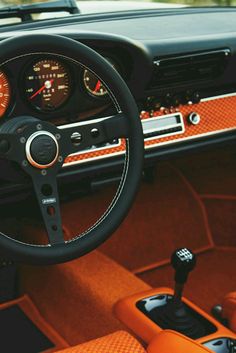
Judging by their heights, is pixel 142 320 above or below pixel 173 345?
below

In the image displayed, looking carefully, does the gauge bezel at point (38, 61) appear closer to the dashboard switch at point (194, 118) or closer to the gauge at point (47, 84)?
the gauge at point (47, 84)

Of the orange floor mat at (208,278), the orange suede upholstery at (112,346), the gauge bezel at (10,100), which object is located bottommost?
the orange floor mat at (208,278)

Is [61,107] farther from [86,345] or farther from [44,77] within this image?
[86,345]

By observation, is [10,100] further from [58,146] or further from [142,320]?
[142,320]

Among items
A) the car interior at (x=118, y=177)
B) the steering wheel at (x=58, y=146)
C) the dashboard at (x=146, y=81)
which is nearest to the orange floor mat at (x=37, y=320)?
the car interior at (x=118, y=177)

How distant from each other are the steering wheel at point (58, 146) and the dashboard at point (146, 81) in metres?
0.17

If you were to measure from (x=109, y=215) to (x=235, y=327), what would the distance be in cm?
52

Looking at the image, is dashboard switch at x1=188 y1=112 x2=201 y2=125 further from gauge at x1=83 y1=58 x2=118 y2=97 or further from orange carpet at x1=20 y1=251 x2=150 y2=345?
orange carpet at x1=20 y1=251 x2=150 y2=345

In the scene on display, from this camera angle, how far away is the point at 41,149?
5.04ft

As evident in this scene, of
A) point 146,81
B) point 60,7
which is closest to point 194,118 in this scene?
point 146,81

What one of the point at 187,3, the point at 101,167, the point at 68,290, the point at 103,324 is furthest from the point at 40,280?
the point at 187,3

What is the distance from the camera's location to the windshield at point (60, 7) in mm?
2104

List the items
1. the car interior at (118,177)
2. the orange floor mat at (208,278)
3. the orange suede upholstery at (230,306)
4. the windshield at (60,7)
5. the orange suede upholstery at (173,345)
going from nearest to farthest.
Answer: the orange suede upholstery at (173,345) < the car interior at (118,177) < the orange suede upholstery at (230,306) < the windshield at (60,7) < the orange floor mat at (208,278)

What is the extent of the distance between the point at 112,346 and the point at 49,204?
0.36 metres
